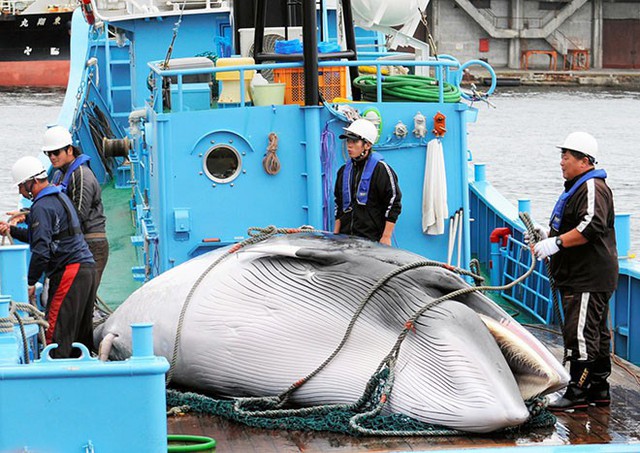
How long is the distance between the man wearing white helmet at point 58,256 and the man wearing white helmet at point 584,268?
10.2 ft

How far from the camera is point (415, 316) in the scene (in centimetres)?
655

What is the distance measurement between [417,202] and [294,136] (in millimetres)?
1254

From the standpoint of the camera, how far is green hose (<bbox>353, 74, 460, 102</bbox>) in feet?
32.8

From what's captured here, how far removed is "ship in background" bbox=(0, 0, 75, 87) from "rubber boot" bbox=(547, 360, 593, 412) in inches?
1886

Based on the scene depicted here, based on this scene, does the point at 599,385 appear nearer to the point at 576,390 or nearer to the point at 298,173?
the point at 576,390

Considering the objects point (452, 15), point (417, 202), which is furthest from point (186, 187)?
point (452, 15)

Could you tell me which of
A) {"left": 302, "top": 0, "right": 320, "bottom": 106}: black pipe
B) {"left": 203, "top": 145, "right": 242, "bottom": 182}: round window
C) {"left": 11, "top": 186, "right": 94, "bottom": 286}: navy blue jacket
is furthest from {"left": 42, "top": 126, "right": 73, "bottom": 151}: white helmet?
{"left": 302, "top": 0, "right": 320, "bottom": 106}: black pipe

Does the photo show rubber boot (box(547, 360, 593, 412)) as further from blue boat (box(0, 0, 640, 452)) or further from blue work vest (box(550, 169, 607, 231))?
blue work vest (box(550, 169, 607, 231))

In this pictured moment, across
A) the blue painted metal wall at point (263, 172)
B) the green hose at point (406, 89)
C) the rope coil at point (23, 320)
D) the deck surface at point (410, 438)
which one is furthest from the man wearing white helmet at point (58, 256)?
the green hose at point (406, 89)

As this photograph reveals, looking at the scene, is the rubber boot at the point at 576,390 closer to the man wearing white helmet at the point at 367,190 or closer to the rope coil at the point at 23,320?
the man wearing white helmet at the point at 367,190

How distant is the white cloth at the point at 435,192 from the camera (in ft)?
31.7

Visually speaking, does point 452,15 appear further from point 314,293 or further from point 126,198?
point 314,293

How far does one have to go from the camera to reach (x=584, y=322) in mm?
6930

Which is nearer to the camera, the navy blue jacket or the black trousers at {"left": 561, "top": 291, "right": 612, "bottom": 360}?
the black trousers at {"left": 561, "top": 291, "right": 612, "bottom": 360}
